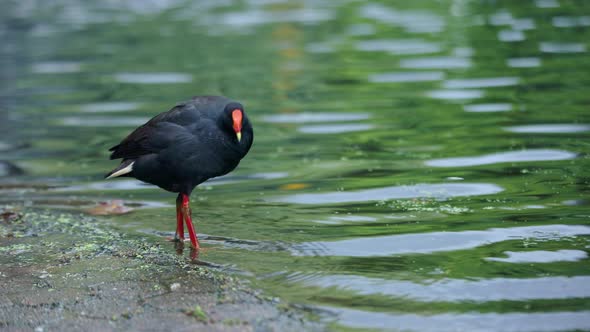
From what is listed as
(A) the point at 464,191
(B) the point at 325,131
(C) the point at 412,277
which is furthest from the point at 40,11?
(C) the point at 412,277

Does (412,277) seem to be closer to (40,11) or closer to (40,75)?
(40,75)

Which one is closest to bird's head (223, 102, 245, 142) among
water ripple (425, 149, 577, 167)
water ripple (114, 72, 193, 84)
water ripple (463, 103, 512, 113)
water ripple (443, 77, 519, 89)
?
water ripple (425, 149, 577, 167)

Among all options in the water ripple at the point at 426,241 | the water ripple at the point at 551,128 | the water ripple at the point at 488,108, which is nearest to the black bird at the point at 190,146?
the water ripple at the point at 426,241

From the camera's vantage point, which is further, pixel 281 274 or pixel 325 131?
pixel 325 131

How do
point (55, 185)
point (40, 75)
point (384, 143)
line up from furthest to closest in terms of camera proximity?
point (40, 75) < point (384, 143) < point (55, 185)

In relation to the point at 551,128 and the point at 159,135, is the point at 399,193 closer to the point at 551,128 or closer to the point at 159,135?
the point at 159,135

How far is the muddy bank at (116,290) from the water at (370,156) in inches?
A: 11.9

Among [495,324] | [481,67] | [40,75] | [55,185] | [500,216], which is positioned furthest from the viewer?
[40,75]

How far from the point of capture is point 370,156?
372 inches

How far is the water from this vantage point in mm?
5477

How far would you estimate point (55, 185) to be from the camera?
9.10 meters

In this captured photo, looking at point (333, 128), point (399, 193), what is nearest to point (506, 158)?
point (399, 193)

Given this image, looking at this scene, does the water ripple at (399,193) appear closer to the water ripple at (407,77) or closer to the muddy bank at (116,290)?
the muddy bank at (116,290)

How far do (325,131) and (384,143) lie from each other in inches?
45.7
